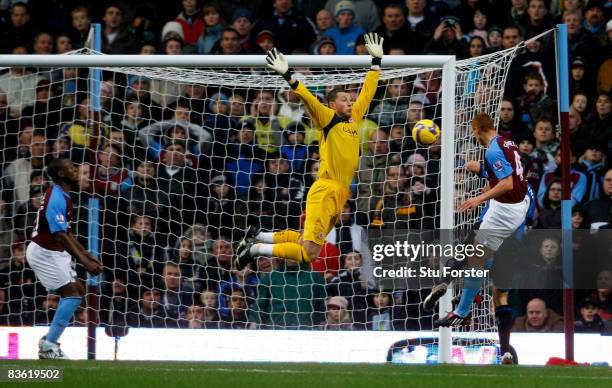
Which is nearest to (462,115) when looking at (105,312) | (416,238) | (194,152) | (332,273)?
(416,238)

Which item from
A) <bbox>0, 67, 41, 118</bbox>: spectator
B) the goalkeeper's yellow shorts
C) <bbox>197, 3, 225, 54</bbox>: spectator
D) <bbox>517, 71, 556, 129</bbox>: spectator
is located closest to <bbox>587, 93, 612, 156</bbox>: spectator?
<bbox>517, 71, 556, 129</bbox>: spectator

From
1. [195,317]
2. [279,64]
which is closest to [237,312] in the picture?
[195,317]

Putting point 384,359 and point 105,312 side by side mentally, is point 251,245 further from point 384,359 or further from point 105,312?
point 105,312

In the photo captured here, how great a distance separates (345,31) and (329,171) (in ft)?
15.7

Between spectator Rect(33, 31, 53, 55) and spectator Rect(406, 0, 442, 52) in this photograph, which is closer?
spectator Rect(406, 0, 442, 52)

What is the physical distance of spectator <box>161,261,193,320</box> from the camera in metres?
13.9

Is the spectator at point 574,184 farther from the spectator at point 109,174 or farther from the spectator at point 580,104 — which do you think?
the spectator at point 109,174

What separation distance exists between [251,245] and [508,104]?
14.5 feet

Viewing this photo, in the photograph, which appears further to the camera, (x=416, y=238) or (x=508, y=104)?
(x=508, y=104)

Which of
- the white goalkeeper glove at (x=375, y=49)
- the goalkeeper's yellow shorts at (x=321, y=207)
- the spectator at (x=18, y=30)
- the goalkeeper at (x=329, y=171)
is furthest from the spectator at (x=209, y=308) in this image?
the spectator at (x=18, y=30)

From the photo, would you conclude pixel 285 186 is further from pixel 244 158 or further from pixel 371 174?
pixel 371 174

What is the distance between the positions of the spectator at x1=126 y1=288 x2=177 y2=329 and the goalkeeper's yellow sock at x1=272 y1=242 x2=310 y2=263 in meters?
2.21

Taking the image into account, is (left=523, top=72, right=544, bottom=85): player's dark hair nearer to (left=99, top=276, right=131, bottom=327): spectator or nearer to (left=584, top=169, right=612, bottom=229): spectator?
(left=584, top=169, right=612, bottom=229): spectator

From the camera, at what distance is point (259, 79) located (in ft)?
44.6
